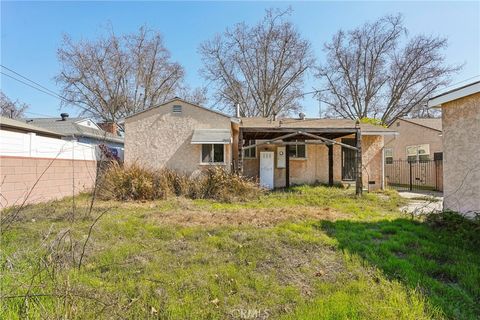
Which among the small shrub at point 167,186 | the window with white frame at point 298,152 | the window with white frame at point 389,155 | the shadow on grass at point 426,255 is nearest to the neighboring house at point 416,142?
the window with white frame at point 389,155

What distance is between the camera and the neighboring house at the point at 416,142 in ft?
60.4

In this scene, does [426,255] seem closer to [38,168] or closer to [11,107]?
[38,168]

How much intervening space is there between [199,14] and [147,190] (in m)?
8.05

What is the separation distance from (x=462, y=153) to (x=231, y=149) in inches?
401

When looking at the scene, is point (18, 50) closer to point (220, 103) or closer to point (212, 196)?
point (212, 196)

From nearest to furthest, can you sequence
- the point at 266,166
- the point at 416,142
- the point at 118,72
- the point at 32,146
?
the point at 32,146
the point at 266,166
the point at 416,142
the point at 118,72

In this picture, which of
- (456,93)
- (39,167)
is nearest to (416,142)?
(456,93)

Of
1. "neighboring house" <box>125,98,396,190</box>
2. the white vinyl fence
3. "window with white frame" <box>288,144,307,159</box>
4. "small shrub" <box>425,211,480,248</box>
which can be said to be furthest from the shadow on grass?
"window with white frame" <box>288,144,307,159</box>

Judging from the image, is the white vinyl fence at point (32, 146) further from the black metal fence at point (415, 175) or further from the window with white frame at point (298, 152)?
the black metal fence at point (415, 175)

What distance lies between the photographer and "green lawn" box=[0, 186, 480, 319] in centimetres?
303

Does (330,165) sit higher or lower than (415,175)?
higher

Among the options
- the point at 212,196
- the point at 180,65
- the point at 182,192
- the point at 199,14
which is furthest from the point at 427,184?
the point at 180,65

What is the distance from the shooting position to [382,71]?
30703mm

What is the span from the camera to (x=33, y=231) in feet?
19.9
